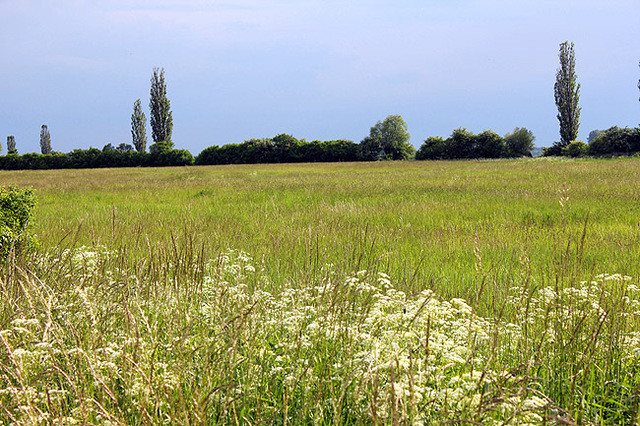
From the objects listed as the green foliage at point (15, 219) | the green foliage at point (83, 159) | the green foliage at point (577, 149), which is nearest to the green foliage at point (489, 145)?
the green foliage at point (577, 149)

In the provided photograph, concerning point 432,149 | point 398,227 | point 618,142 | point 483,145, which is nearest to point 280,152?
point 432,149

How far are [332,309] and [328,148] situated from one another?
65.5m

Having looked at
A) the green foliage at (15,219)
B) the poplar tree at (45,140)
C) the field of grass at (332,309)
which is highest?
the poplar tree at (45,140)

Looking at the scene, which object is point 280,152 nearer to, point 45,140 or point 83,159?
point 83,159

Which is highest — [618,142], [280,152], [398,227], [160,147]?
[160,147]

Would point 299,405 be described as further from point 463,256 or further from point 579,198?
point 579,198

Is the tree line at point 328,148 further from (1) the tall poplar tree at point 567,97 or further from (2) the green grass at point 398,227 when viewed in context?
(2) the green grass at point 398,227

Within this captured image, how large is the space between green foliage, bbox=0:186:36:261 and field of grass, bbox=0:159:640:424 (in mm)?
704

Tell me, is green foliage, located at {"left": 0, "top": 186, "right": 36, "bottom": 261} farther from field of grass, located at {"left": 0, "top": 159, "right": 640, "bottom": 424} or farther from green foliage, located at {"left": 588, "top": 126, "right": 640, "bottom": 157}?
green foliage, located at {"left": 588, "top": 126, "right": 640, "bottom": 157}

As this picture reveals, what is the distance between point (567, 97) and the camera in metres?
60.4

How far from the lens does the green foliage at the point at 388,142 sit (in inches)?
2657

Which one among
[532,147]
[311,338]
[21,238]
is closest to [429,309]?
[311,338]

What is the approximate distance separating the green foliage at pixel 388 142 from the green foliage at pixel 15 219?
204 ft

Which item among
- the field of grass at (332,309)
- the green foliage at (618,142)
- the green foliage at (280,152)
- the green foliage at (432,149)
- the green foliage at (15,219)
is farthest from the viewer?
the green foliage at (280,152)
